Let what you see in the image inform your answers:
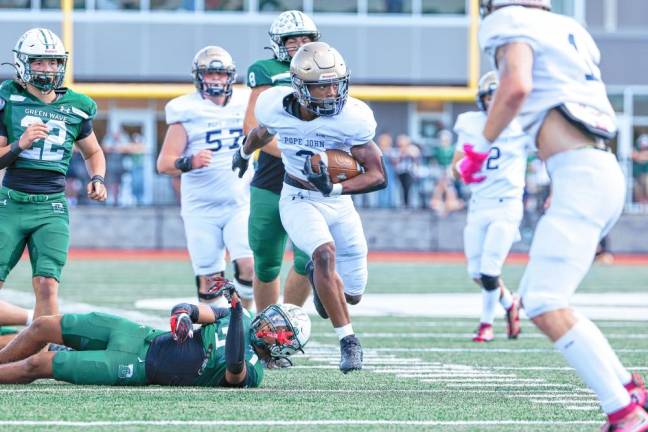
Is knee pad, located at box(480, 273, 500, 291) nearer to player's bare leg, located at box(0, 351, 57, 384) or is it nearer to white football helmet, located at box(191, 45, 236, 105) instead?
white football helmet, located at box(191, 45, 236, 105)

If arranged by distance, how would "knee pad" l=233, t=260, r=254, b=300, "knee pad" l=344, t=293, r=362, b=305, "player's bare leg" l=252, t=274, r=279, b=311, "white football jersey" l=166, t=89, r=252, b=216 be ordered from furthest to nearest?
"white football jersey" l=166, t=89, r=252, b=216 < "knee pad" l=233, t=260, r=254, b=300 < "player's bare leg" l=252, t=274, r=279, b=311 < "knee pad" l=344, t=293, r=362, b=305

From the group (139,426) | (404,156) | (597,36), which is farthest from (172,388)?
(597,36)

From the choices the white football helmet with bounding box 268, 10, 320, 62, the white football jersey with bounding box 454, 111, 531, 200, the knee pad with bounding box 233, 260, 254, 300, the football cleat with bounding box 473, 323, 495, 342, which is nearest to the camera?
the white football helmet with bounding box 268, 10, 320, 62

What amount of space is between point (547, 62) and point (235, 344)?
1.91 metres

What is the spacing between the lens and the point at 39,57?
715 centimetres

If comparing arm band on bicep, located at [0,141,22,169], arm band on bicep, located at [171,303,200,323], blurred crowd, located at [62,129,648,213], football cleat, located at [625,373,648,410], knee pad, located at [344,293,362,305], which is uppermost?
arm band on bicep, located at [0,141,22,169]

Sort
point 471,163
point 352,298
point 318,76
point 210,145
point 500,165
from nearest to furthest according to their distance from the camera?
point 471,163
point 318,76
point 352,298
point 210,145
point 500,165

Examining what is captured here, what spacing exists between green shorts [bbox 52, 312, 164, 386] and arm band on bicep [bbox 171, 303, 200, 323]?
0.70ft

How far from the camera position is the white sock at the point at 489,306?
9.51 metres

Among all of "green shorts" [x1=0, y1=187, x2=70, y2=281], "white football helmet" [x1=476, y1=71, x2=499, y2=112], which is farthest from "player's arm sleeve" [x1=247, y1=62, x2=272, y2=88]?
"white football helmet" [x1=476, y1=71, x2=499, y2=112]

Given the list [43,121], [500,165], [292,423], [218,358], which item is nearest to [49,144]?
[43,121]

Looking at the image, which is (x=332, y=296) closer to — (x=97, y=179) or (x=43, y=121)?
(x=97, y=179)

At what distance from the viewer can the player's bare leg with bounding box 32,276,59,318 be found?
23.2ft

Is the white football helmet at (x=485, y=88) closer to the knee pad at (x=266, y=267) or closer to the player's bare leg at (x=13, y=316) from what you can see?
the knee pad at (x=266, y=267)
